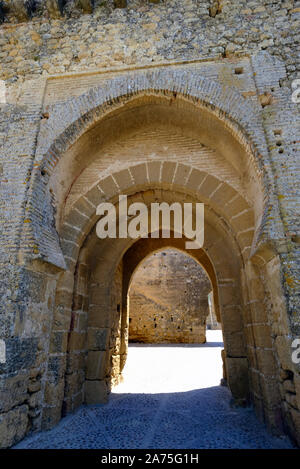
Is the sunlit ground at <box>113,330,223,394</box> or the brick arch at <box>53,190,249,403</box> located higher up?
the brick arch at <box>53,190,249,403</box>

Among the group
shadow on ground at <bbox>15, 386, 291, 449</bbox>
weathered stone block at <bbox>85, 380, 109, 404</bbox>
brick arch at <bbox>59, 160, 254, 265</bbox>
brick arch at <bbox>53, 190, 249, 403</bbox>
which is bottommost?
shadow on ground at <bbox>15, 386, 291, 449</bbox>

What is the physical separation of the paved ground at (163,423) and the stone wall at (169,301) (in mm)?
6919

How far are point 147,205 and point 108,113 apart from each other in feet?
4.83

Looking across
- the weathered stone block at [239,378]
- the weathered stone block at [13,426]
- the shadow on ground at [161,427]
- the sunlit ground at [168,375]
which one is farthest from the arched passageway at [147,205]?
the sunlit ground at [168,375]

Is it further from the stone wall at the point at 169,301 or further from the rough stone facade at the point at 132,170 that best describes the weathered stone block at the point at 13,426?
the stone wall at the point at 169,301

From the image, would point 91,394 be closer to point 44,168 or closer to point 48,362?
point 48,362

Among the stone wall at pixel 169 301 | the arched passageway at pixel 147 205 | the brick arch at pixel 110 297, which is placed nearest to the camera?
the arched passageway at pixel 147 205

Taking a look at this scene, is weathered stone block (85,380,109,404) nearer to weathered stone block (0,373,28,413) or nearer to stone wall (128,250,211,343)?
weathered stone block (0,373,28,413)

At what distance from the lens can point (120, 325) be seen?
5066mm

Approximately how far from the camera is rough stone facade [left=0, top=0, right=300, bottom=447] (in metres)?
2.65

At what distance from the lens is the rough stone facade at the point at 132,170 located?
2652 mm

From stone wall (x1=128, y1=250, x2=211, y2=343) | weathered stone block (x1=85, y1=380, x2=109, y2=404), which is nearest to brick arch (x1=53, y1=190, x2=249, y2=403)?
weathered stone block (x1=85, y1=380, x2=109, y2=404)

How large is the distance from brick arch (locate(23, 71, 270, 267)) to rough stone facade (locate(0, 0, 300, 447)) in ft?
0.06
